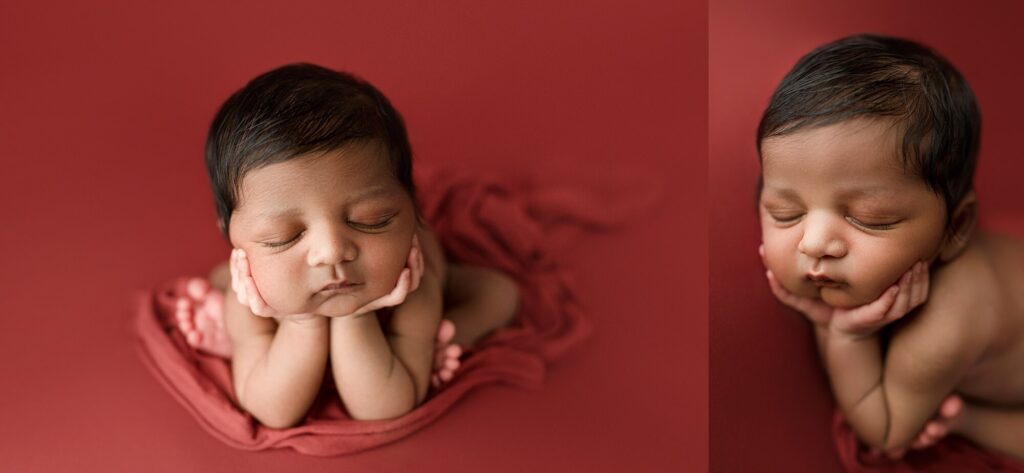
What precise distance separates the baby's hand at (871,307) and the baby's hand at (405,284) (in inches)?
20.4

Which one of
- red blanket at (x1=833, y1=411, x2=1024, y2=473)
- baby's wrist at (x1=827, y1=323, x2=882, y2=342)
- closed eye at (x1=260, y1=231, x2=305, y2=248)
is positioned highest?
closed eye at (x1=260, y1=231, x2=305, y2=248)

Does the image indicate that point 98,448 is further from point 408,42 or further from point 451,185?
point 408,42

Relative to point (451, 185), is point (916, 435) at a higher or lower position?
lower

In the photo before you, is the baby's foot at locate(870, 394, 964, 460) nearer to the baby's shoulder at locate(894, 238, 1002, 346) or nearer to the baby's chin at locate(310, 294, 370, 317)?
the baby's shoulder at locate(894, 238, 1002, 346)

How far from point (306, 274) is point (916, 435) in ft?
3.03

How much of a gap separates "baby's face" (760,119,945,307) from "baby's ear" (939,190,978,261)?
0.04 metres

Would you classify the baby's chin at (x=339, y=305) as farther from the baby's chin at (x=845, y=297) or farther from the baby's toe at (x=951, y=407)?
the baby's toe at (x=951, y=407)

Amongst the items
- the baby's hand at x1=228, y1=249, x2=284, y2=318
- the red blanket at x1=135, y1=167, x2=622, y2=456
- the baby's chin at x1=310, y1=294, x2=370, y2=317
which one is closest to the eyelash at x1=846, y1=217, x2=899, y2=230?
the red blanket at x1=135, y1=167, x2=622, y2=456

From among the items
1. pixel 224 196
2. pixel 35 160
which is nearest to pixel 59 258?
pixel 35 160

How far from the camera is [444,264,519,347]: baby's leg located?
4.97 feet

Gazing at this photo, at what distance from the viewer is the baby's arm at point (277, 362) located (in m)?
1.30

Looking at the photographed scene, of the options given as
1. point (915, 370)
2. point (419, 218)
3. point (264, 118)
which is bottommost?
point (915, 370)

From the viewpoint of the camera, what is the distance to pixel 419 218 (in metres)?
1.41

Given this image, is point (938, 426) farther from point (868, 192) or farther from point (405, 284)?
→ point (405, 284)
